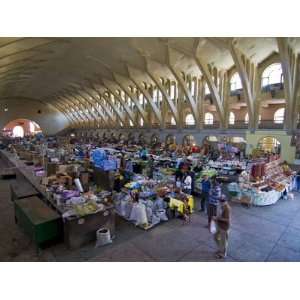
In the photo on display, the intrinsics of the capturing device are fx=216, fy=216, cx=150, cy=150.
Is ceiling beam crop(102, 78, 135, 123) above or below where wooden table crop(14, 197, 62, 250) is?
above

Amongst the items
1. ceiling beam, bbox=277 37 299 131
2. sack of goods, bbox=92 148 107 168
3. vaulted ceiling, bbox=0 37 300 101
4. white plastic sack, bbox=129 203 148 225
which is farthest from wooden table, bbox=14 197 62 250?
ceiling beam, bbox=277 37 299 131

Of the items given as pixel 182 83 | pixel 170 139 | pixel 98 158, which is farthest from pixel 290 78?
pixel 170 139

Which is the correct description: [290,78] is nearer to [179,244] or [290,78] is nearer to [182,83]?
[182,83]

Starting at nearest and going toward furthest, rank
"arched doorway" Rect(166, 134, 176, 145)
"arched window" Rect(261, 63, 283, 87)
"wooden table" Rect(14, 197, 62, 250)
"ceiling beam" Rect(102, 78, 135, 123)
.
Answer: "wooden table" Rect(14, 197, 62, 250), "arched window" Rect(261, 63, 283, 87), "arched doorway" Rect(166, 134, 176, 145), "ceiling beam" Rect(102, 78, 135, 123)

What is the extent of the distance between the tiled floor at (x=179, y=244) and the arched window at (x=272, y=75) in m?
15.2

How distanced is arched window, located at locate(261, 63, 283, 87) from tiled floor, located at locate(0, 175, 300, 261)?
15.2 metres

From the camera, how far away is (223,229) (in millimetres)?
5199

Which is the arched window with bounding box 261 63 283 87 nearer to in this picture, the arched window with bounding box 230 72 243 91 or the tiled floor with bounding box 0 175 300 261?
the arched window with bounding box 230 72 243 91

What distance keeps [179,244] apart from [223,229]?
51.2 inches

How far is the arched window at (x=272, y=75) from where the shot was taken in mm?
18547

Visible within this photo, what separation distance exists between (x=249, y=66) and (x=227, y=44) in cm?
375

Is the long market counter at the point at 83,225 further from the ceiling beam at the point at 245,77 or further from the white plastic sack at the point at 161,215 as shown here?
the ceiling beam at the point at 245,77

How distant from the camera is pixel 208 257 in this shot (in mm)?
5246

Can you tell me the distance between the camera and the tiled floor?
5254mm
